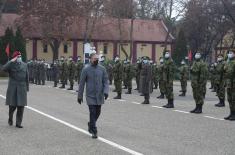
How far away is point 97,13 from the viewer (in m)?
67.5

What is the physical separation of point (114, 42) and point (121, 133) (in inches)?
2913

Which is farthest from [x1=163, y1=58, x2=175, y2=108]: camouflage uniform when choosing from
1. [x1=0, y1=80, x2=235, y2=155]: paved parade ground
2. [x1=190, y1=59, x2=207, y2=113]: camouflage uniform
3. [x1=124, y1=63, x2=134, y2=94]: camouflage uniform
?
[x1=124, y1=63, x2=134, y2=94]: camouflage uniform

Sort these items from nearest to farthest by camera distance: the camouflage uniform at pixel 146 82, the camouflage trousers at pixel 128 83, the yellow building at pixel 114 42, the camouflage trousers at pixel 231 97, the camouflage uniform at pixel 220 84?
the camouflage trousers at pixel 231 97, the camouflage uniform at pixel 220 84, the camouflage uniform at pixel 146 82, the camouflage trousers at pixel 128 83, the yellow building at pixel 114 42

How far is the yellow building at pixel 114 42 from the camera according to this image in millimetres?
82750

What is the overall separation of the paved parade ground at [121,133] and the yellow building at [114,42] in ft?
199

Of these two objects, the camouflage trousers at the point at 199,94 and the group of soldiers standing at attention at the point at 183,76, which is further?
the camouflage trousers at the point at 199,94

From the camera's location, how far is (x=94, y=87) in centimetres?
1253

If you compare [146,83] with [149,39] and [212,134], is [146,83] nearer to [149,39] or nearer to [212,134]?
[212,134]

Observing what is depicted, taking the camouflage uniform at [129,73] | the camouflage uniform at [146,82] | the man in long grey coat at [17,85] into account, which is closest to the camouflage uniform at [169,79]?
the camouflage uniform at [146,82]

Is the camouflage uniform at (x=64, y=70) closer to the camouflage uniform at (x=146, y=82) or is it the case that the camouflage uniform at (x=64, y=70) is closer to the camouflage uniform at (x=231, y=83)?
the camouflage uniform at (x=146, y=82)

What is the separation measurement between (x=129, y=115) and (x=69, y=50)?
225 feet

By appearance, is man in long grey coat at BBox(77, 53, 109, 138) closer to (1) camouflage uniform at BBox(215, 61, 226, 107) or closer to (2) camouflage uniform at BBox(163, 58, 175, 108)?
(2) camouflage uniform at BBox(163, 58, 175, 108)

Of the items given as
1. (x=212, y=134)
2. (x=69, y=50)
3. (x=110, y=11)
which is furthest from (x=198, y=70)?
(x=69, y=50)

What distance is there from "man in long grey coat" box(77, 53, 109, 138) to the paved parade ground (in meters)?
0.58
